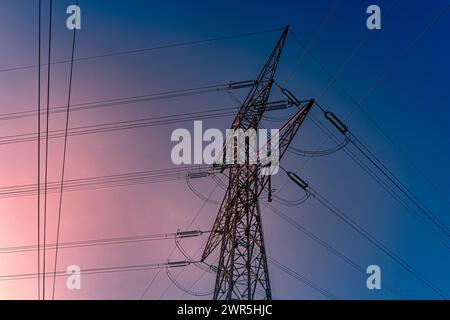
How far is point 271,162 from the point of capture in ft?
68.3

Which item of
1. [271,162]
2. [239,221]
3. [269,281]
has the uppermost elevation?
[271,162]
